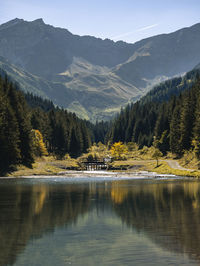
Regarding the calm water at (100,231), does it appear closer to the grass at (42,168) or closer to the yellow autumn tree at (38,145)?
the grass at (42,168)

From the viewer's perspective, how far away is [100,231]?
1025 inches

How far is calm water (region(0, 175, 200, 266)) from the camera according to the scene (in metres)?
19.4

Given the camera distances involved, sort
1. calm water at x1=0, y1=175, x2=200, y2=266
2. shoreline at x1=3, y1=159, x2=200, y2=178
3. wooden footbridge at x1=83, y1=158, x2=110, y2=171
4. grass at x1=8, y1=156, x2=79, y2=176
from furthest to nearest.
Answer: wooden footbridge at x1=83, y1=158, x2=110, y2=171, grass at x1=8, y1=156, x2=79, y2=176, shoreline at x1=3, y1=159, x2=200, y2=178, calm water at x1=0, y1=175, x2=200, y2=266

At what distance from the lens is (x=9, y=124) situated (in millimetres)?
85438

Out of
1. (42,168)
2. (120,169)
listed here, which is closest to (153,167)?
(120,169)

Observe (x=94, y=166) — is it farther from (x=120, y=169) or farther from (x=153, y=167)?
(x=153, y=167)

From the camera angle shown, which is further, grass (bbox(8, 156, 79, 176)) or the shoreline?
grass (bbox(8, 156, 79, 176))

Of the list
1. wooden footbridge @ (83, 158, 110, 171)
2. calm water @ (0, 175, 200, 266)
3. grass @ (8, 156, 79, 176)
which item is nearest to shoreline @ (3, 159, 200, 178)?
grass @ (8, 156, 79, 176)

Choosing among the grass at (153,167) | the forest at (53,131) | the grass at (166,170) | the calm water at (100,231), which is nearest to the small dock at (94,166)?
the grass at (153,167)

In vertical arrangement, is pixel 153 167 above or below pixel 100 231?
below

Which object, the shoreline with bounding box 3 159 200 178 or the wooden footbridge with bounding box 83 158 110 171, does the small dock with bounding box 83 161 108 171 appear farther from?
the shoreline with bounding box 3 159 200 178

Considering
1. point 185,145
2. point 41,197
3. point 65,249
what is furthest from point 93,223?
point 185,145

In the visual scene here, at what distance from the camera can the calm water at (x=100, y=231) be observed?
63.6 feet

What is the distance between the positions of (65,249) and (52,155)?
125 metres
